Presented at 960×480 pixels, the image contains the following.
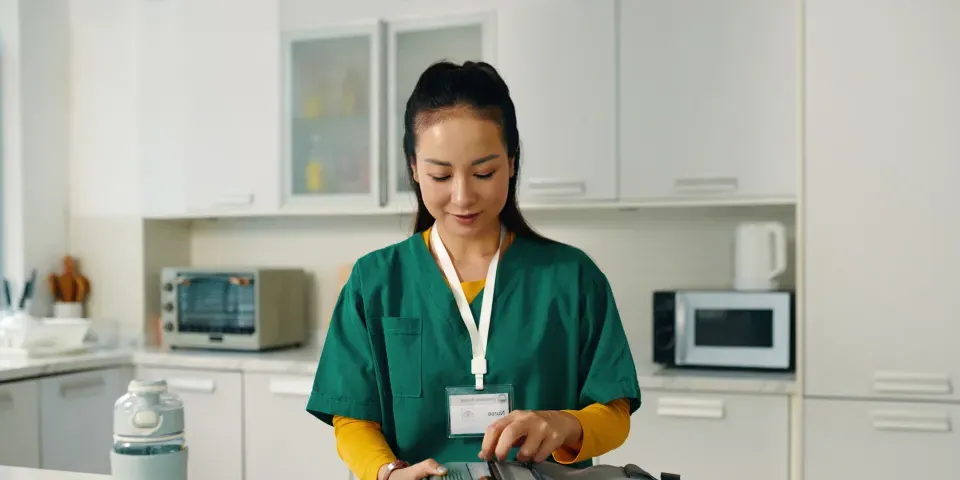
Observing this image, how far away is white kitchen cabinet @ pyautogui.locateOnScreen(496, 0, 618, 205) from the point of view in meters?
2.71

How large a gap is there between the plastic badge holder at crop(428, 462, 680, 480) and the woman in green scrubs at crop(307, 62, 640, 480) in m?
0.18

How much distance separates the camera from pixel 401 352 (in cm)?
133

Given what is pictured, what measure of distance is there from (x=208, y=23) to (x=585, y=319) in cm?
232

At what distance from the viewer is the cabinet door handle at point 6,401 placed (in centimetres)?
258

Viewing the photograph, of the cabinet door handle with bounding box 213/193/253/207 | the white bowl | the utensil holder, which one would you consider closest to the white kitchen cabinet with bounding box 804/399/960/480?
the cabinet door handle with bounding box 213/193/253/207

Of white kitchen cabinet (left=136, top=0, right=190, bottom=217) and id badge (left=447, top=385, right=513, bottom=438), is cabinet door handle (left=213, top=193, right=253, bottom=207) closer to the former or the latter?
white kitchen cabinet (left=136, top=0, right=190, bottom=217)

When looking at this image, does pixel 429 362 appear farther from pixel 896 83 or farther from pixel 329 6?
pixel 329 6

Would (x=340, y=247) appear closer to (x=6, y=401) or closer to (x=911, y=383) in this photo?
(x=6, y=401)

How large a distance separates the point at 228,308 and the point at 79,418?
0.59 metres

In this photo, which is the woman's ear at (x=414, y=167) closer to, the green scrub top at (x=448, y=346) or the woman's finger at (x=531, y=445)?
the green scrub top at (x=448, y=346)

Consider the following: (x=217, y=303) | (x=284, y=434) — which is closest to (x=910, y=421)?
(x=284, y=434)

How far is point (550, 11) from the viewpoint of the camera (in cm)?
277

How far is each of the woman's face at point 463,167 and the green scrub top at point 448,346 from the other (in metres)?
0.14

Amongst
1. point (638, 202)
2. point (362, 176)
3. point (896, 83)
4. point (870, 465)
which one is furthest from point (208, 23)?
point (870, 465)
